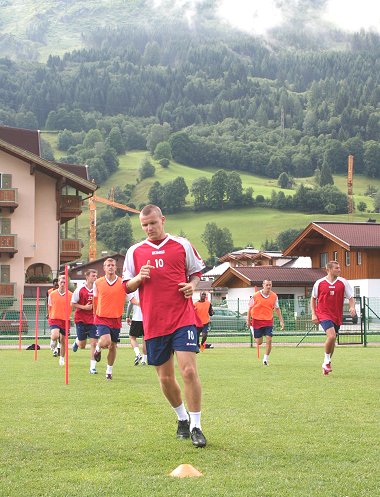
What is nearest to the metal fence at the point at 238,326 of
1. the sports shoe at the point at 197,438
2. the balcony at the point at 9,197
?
the balcony at the point at 9,197

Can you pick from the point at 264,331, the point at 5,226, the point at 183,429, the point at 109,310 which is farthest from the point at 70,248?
the point at 183,429

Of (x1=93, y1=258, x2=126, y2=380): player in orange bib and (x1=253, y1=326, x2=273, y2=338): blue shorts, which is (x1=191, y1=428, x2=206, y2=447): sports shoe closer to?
(x1=93, y1=258, x2=126, y2=380): player in orange bib

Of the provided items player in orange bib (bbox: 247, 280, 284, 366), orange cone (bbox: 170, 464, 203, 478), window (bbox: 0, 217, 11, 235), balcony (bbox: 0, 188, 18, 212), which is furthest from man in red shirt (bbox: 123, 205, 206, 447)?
window (bbox: 0, 217, 11, 235)

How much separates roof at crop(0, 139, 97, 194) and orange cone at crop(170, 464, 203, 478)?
2164 inches

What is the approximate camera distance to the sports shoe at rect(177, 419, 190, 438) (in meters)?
8.56

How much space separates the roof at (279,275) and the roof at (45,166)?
1524 centimetres

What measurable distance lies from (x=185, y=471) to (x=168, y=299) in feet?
7.24

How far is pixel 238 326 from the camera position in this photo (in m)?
43.7

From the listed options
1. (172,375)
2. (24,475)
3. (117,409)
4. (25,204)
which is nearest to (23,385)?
(117,409)

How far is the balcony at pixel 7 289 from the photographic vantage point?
197 feet

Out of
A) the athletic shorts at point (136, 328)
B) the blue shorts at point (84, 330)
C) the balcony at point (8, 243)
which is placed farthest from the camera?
the balcony at point (8, 243)

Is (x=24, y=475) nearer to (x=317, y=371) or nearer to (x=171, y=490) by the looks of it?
(x=171, y=490)

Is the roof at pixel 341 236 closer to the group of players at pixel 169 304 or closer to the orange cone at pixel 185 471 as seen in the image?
the group of players at pixel 169 304

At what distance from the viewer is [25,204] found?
6175cm
